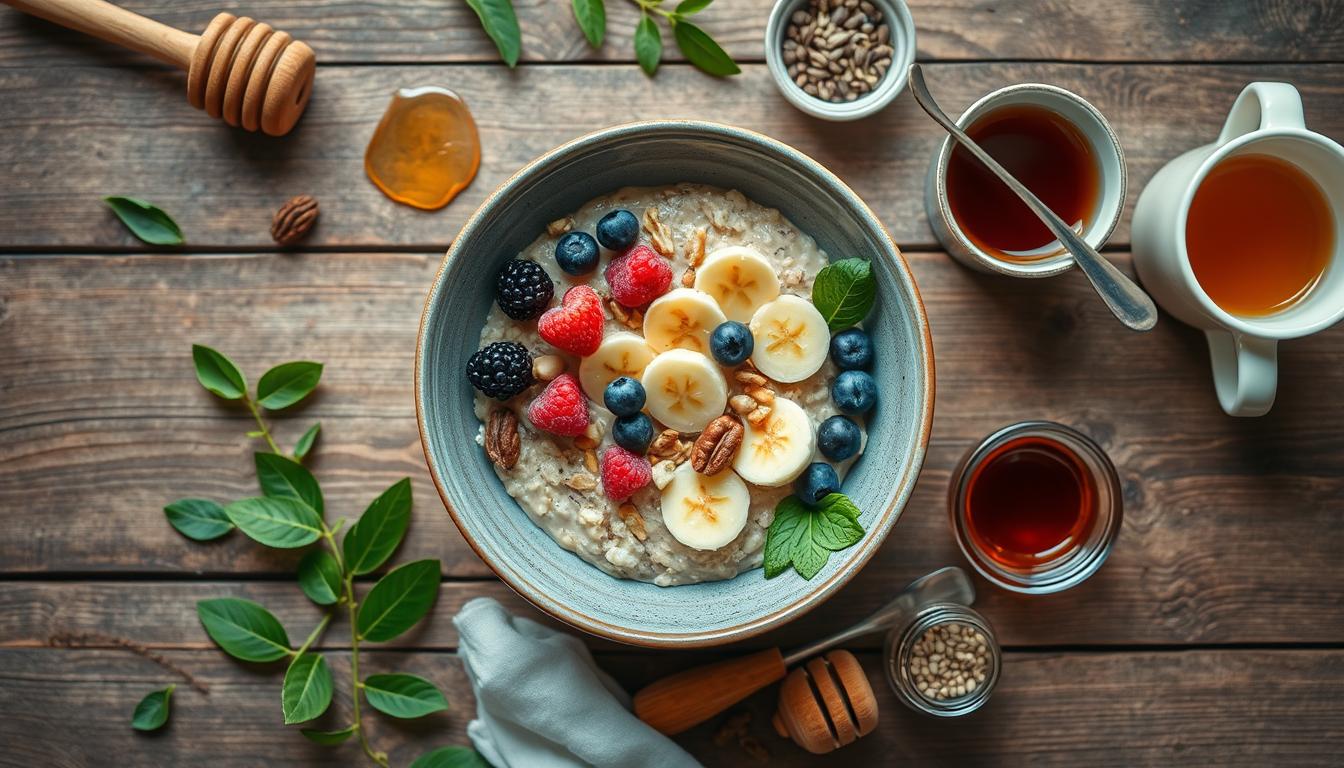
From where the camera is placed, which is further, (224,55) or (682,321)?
(224,55)

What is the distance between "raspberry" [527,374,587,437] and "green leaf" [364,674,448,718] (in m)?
0.52

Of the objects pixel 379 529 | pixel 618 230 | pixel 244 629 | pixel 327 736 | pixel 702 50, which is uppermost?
pixel 702 50

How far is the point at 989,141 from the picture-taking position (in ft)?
4.89

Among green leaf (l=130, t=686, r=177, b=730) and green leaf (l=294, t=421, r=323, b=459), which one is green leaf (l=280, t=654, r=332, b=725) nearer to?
green leaf (l=130, t=686, r=177, b=730)

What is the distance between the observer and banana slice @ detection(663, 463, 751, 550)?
1.33 meters

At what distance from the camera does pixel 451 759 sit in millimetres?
1498

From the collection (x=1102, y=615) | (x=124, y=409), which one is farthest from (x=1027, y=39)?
(x=124, y=409)

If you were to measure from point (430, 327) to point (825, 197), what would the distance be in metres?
0.60

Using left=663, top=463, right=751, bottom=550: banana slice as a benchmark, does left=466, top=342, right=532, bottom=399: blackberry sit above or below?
above

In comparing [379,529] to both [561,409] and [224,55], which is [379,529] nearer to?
[561,409]

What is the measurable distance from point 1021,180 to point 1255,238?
383mm

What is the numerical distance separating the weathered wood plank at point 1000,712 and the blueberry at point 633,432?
435 millimetres

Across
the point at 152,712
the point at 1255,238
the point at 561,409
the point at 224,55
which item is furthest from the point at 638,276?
the point at 152,712

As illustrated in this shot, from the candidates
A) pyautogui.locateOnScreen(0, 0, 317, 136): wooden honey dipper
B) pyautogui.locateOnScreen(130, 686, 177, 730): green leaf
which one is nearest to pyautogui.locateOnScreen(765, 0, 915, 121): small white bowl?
pyautogui.locateOnScreen(0, 0, 317, 136): wooden honey dipper
